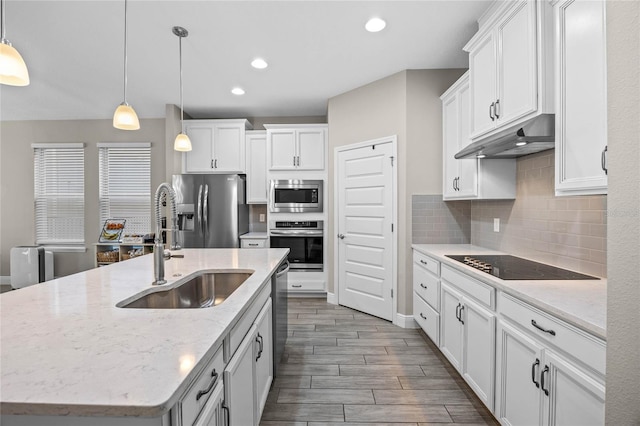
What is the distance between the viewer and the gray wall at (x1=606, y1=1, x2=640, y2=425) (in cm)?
62

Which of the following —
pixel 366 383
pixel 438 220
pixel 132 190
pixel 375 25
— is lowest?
pixel 366 383

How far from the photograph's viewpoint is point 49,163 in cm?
522

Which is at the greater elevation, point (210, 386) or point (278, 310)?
point (210, 386)

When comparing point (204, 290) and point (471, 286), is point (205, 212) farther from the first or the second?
point (471, 286)

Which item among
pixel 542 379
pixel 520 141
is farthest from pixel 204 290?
pixel 520 141

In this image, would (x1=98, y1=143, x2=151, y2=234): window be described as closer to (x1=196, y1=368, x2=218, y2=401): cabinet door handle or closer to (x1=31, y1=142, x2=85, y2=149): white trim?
(x1=31, y1=142, x2=85, y2=149): white trim

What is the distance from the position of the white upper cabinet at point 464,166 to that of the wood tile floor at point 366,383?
57.9 inches

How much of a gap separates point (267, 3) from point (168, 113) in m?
2.75

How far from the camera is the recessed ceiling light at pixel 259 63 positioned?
10.7 feet

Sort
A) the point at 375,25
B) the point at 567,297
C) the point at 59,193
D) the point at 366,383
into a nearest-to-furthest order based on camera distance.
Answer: the point at 567,297
the point at 366,383
the point at 375,25
the point at 59,193

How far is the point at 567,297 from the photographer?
1373mm

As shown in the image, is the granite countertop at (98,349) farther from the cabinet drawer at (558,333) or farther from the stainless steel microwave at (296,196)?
the stainless steel microwave at (296,196)

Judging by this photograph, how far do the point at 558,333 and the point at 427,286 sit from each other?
5.32 ft

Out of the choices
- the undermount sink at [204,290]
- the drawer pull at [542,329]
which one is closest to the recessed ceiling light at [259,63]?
the undermount sink at [204,290]
